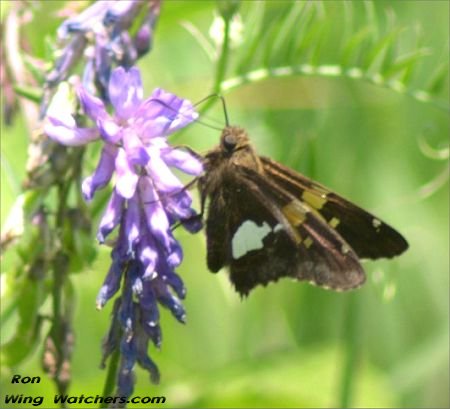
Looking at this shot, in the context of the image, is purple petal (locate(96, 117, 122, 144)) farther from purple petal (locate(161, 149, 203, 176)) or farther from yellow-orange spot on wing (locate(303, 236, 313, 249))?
yellow-orange spot on wing (locate(303, 236, 313, 249))

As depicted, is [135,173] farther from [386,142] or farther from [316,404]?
[386,142]

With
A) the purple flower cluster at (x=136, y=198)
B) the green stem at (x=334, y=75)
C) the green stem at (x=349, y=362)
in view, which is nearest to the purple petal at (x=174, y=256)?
the purple flower cluster at (x=136, y=198)

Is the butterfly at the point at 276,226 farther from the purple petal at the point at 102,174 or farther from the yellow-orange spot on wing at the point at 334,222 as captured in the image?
the purple petal at the point at 102,174

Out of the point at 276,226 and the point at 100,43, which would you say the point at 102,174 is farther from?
the point at 276,226

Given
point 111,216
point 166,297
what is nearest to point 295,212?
point 166,297

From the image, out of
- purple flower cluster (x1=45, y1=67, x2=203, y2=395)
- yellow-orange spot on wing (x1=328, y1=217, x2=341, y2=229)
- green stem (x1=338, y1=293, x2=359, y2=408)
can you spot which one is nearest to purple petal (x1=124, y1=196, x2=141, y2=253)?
purple flower cluster (x1=45, y1=67, x2=203, y2=395)

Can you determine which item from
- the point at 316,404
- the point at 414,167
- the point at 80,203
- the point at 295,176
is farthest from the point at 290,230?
the point at 414,167
